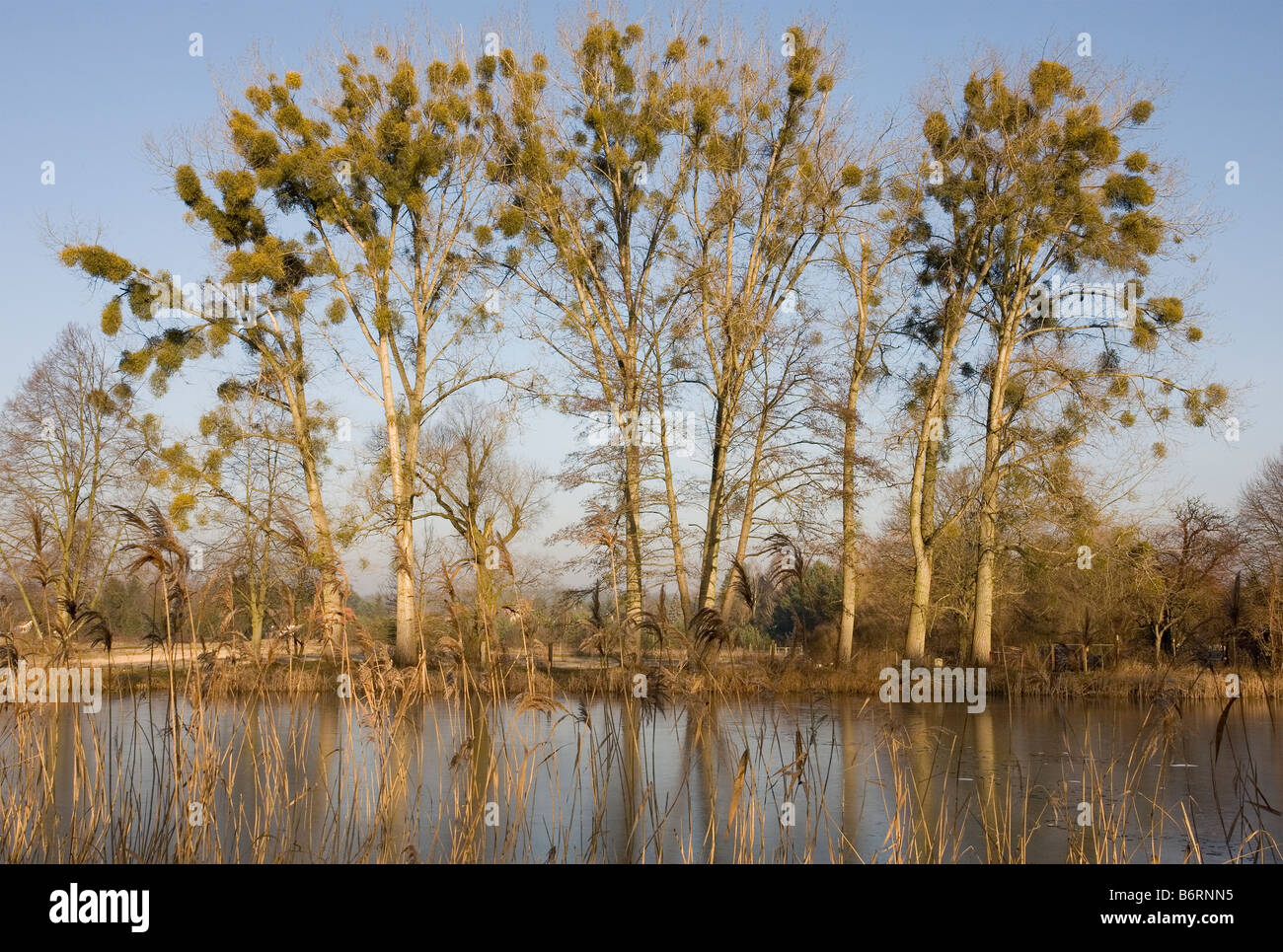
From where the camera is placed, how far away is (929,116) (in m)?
20.5

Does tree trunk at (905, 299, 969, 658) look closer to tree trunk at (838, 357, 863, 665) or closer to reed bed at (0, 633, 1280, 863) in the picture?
tree trunk at (838, 357, 863, 665)

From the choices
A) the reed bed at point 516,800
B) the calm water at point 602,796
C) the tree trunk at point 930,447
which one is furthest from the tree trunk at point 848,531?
the reed bed at point 516,800

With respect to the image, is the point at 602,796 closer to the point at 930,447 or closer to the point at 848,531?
the point at 848,531

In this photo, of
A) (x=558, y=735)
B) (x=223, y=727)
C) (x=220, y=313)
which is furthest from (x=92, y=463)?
(x=558, y=735)

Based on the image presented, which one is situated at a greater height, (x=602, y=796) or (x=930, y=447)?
(x=930, y=447)

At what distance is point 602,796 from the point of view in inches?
253

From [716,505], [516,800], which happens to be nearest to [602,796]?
[516,800]

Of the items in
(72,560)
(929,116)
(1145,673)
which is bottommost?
(1145,673)

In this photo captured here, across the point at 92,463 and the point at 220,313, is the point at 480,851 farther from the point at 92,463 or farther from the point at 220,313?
the point at 92,463

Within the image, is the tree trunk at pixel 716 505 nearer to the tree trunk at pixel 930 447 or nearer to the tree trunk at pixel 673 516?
the tree trunk at pixel 673 516

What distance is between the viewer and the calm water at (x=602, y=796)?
5.66 meters
